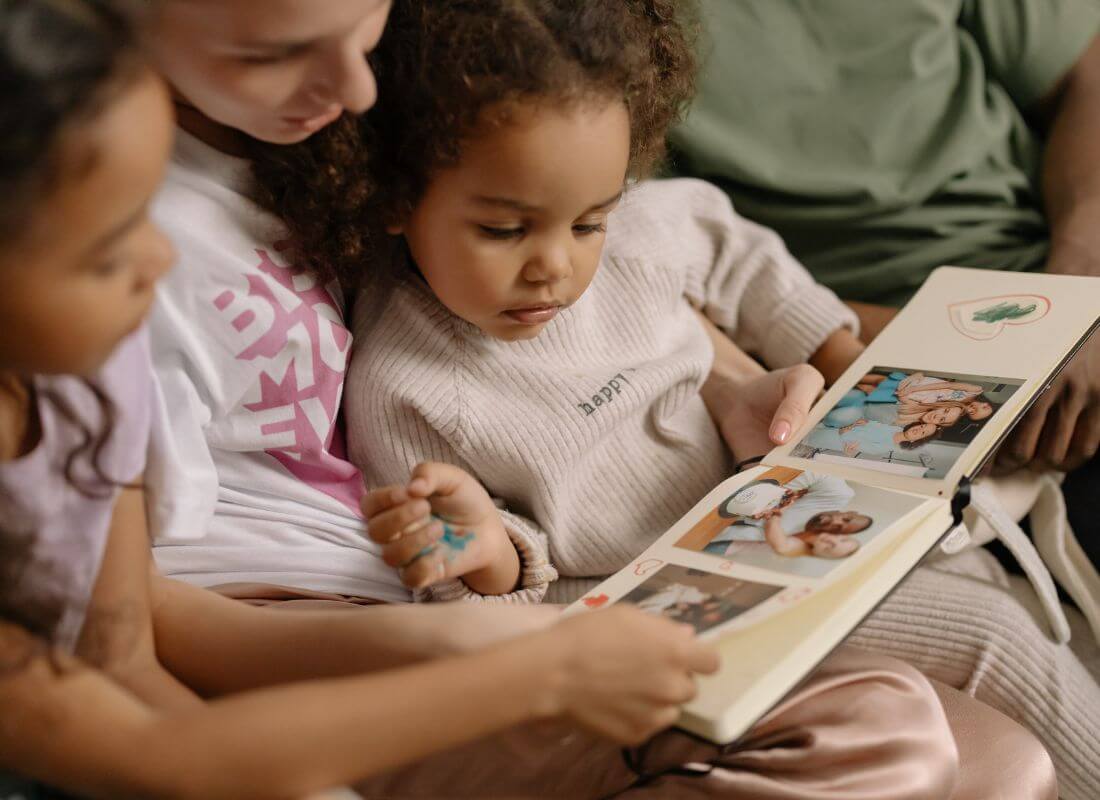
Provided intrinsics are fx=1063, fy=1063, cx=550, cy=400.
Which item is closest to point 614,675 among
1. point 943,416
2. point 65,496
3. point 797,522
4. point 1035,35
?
point 797,522

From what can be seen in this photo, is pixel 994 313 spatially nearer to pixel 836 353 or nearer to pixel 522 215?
pixel 836 353

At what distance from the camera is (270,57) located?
0.79 metres

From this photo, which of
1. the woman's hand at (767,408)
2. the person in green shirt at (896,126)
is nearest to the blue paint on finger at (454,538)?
the woman's hand at (767,408)

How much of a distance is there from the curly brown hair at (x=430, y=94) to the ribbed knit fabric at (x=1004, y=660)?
0.60 meters

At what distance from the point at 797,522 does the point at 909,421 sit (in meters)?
0.21

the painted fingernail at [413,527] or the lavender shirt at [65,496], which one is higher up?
the lavender shirt at [65,496]

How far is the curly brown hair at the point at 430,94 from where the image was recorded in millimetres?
921

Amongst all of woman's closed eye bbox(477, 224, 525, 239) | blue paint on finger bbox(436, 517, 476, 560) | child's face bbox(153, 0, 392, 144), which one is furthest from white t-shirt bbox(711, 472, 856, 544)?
child's face bbox(153, 0, 392, 144)

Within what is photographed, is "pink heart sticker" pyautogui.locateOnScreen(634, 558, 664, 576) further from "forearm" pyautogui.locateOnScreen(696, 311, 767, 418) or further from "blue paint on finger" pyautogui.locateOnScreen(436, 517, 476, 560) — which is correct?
"forearm" pyautogui.locateOnScreen(696, 311, 767, 418)

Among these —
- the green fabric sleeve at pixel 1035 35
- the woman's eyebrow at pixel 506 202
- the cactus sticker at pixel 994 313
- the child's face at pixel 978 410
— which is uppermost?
the green fabric sleeve at pixel 1035 35

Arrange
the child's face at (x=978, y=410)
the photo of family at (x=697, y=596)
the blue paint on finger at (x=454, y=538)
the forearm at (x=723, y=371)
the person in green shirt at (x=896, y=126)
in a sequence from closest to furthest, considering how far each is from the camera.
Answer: the photo of family at (x=697, y=596), the blue paint on finger at (x=454, y=538), the child's face at (x=978, y=410), the forearm at (x=723, y=371), the person in green shirt at (x=896, y=126)

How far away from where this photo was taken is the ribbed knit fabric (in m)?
1.09

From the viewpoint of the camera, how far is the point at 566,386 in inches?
43.1

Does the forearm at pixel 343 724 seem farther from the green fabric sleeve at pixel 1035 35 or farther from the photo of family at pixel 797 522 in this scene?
the green fabric sleeve at pixel 1035 35
